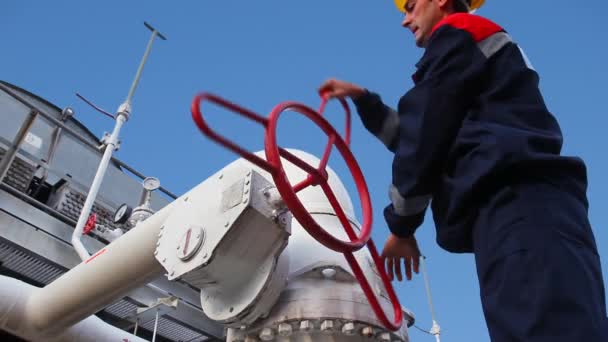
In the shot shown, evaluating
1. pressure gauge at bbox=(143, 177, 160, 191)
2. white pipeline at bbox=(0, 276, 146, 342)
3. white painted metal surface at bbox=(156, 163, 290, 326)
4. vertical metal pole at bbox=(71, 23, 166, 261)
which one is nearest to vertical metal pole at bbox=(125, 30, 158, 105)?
vertical metal pole at bbox=(71, 23, 166, 261)

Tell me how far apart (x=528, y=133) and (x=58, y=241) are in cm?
263

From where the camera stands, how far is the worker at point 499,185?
0.85 metres

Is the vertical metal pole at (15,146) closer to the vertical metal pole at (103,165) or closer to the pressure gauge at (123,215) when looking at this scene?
the vertical metal pole at (103,165)

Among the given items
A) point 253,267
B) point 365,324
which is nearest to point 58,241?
point 253,267

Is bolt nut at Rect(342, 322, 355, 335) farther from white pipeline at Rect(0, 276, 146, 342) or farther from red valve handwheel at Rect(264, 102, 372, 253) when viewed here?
white pipeline at Rect(0, 276, 146, 342)

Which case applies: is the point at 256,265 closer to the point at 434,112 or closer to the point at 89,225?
the point at 434,112

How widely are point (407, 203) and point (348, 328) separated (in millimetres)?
434

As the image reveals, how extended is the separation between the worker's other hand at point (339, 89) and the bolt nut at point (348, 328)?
55 cm

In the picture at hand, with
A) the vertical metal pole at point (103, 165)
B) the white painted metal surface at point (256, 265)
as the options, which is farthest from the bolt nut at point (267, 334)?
the vertical metal pole at point (103, 165)

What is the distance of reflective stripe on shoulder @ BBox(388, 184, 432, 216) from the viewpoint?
1.14 meters

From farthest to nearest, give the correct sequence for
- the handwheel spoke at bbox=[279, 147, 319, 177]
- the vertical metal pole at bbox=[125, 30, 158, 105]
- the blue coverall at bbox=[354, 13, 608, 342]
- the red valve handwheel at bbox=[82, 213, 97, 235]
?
the vertical metal pole at bbox=[125, 30, 158, 105] < the red valve handwheel at bbox=[82, 213, 97, 235] < the handwheel spoke at bbox=[279, 147, 319, 177] < the blue coverall at bbox=[354, 13, 608, 342]

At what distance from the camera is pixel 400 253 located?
1.41m

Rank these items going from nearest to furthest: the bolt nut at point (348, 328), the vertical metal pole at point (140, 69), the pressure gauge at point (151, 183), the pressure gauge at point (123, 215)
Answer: the bolt nut at point (348, 328), the pressure gauge at point (123, 215), the pressure gauge at point (151, 183), the vertical metal pole at point (140, 69)

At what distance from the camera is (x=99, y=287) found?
1.79 meters
